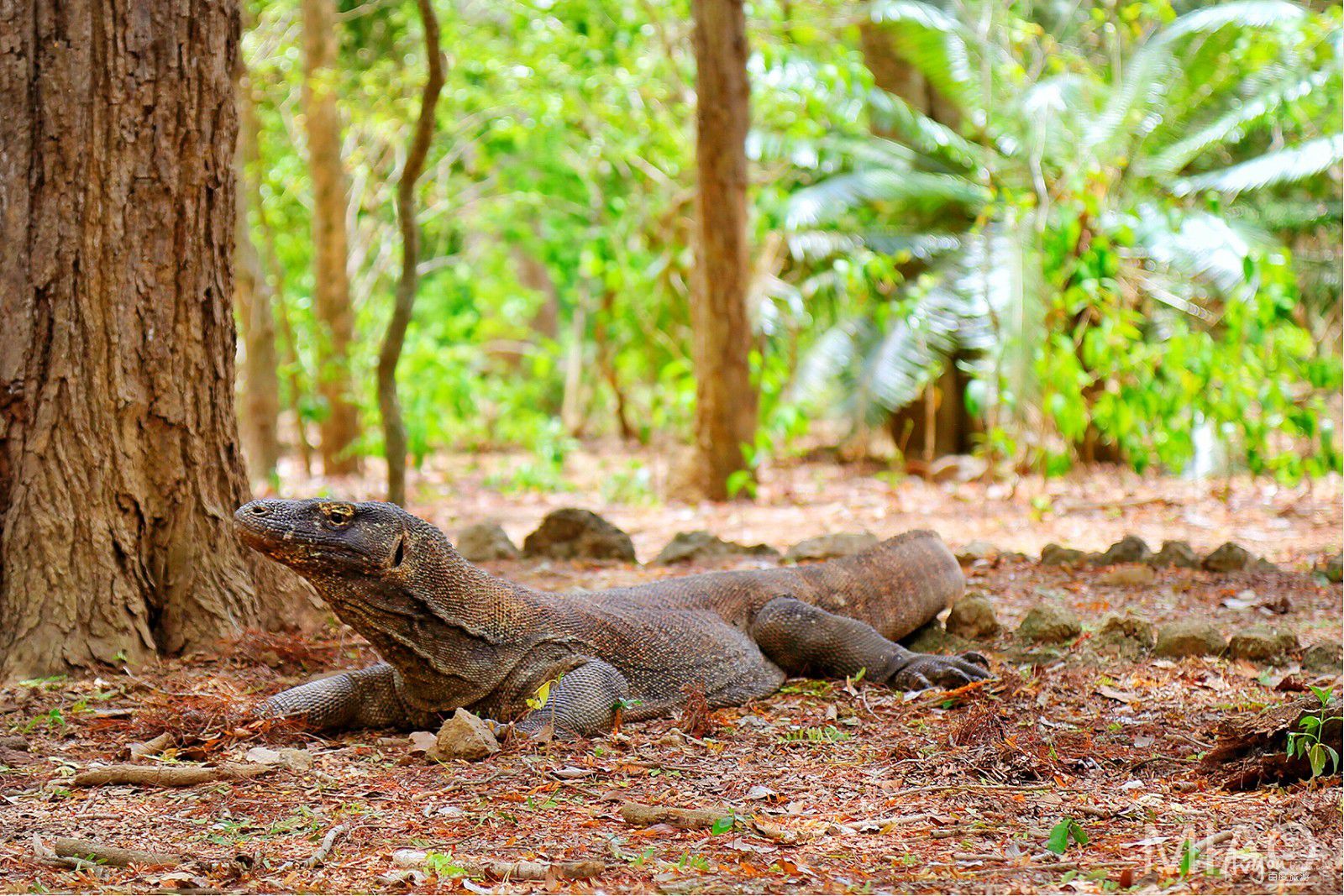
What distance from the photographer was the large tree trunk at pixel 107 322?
3982 mm

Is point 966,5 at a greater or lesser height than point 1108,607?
greater

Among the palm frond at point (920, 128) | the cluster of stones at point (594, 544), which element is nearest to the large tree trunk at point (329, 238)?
the cluster of stones at point (594, 544)

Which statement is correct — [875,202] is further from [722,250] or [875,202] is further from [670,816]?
[670,816]

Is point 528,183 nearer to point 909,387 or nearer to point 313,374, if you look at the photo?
point 313,374

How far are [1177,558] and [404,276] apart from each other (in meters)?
4.06

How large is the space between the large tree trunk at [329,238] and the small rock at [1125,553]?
6593 mm

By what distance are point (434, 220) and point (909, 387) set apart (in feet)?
21.5

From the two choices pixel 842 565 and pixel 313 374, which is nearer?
pixel 842 565

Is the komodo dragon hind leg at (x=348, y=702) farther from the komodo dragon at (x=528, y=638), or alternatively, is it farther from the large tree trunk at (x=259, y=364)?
the large tree trunk at (x=259, y=364)

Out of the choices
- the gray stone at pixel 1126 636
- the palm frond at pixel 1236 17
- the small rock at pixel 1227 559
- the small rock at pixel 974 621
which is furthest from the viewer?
the palm frond at pixel 1236 17

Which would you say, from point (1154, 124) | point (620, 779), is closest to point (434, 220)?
point (1154, 124)

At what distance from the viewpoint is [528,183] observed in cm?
1493

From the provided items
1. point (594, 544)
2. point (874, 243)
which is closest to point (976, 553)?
point (594, 544)

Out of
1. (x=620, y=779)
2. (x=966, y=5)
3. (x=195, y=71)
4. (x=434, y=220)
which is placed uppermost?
(x=966, y=5)
